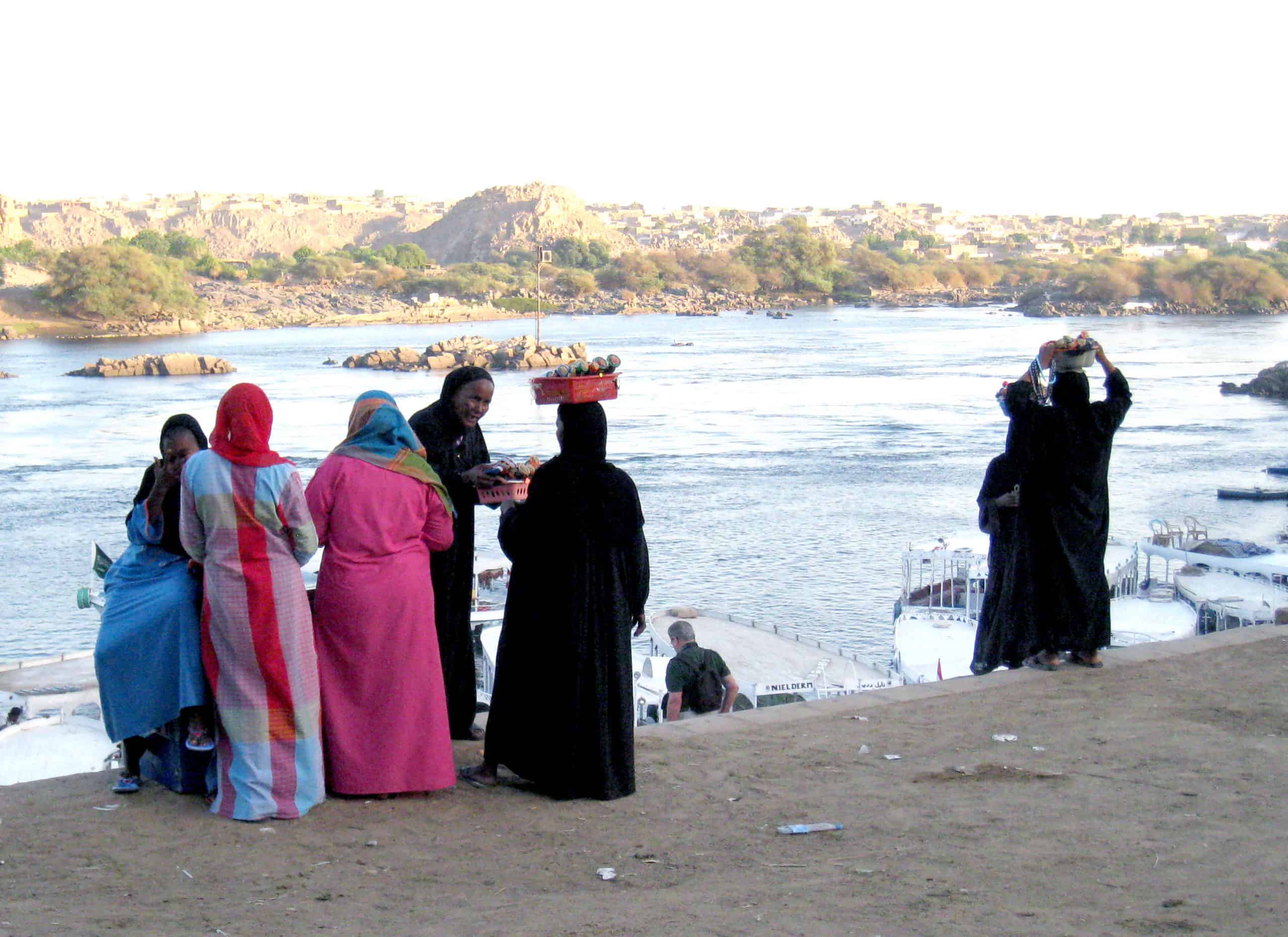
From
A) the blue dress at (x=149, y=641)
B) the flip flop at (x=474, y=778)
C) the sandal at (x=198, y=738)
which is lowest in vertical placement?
the flip flop at (x=474, y=778)

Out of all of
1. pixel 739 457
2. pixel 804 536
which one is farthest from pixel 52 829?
pixel 739 457

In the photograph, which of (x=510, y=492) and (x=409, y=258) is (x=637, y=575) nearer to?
(x=510, y=492)

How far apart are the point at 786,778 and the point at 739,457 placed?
2212cm

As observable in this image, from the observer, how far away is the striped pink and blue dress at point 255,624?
3375 mm

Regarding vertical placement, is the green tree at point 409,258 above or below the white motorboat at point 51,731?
above

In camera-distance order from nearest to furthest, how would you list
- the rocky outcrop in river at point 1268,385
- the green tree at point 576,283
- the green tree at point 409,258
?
the rocky outcrop in river at point 1268,385, the green tree at point 576,283, the green tree at point 409,258

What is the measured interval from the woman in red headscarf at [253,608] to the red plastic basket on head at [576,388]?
2.27 ft

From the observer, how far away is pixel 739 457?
85.5ft

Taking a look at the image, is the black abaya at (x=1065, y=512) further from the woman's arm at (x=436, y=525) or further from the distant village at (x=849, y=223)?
the distant village at (x=849, y=223)

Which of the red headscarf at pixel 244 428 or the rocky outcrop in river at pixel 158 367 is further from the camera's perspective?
the rocky outcrop in river at pixel 158 367

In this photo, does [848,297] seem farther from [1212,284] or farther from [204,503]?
[204,503]

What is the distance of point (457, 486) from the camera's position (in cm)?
397

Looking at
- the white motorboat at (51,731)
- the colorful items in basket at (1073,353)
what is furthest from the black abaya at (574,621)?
the white motorboat at (51,731)

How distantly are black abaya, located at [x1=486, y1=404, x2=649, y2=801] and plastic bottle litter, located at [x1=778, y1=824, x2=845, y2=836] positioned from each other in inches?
19.0
